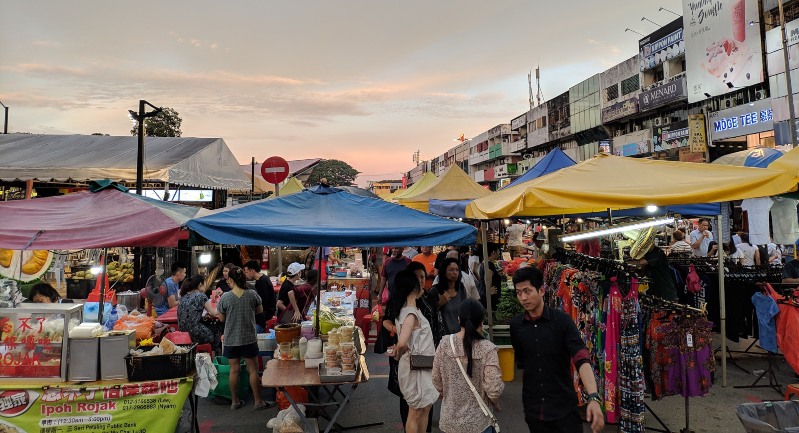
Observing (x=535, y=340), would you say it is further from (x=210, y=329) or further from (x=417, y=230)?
(x=210, y=329)

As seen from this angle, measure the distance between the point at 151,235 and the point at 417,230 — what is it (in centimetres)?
253

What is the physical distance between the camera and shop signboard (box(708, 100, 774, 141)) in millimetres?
24188

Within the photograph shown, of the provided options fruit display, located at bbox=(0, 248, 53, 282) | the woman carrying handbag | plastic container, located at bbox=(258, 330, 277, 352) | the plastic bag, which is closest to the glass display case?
the plastic bag

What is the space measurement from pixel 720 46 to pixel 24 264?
3458 cm

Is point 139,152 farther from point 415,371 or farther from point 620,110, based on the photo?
point 620,110

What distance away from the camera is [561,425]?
336 cm

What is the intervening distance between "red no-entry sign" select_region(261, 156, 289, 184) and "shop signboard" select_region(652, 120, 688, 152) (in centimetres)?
2958

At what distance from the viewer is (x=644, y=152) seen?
35.3 meters

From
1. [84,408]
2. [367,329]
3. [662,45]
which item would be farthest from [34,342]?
[662,45]

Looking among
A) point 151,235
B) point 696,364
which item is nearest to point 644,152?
point 696,364

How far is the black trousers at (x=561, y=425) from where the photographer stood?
3355mm

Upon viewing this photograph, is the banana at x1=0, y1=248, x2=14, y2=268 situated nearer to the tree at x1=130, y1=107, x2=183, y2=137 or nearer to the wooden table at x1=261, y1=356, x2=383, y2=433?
the wooden table at x1=261, y1=356, x2=383, y2=433

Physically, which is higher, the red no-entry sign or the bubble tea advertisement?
the bubble tea advertisement

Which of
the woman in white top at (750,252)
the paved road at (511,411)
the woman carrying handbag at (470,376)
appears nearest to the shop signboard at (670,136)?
the woman in white top at (750,252)
